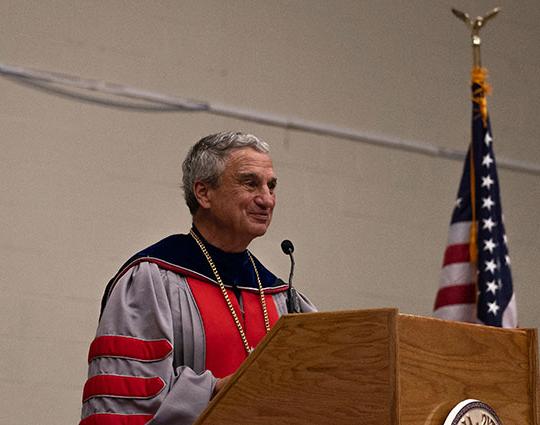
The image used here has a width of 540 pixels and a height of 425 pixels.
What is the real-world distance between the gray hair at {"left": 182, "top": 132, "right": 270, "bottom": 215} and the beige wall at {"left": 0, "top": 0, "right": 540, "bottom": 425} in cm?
146

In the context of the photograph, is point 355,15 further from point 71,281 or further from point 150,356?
point 150,356

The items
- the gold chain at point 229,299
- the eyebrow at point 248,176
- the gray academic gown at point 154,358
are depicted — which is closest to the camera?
the gray academic gown at point 154,358

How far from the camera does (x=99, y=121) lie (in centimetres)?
466

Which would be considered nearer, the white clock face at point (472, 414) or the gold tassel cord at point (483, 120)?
the white clock face at point (472, 414)

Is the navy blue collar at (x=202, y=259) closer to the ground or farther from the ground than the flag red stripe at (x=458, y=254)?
farther from the ground

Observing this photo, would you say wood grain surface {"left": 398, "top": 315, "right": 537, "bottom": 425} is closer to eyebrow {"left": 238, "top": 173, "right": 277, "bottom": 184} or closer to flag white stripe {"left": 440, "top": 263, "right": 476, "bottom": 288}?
eyebrow {"left": 238, "top": 173, "right": 277, "bottom": 184}

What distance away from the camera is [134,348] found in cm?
274

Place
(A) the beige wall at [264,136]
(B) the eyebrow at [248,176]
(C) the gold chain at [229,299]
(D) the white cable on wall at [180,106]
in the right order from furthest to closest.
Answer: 1. (D) the white cable on wall at [180,106]
2. (A) the beige wall at [264,136]
3. (B) the eyebrow at [248,176]
4. (C) the gold chain at [229,299]

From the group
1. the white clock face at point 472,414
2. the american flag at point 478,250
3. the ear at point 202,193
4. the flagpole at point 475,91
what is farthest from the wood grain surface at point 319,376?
the flagpole at point 475,91

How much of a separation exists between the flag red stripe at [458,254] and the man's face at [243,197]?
69.9 inches

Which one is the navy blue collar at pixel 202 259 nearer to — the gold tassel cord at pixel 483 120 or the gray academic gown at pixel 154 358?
the gray academic gown at pixel 154 358

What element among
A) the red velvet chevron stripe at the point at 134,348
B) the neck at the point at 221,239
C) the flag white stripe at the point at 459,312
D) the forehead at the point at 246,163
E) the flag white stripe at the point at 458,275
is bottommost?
the flag white stripe at the point at 459,312

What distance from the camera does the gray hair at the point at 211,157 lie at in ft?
10.2

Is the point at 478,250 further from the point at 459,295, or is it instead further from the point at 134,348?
the point at 134,348
